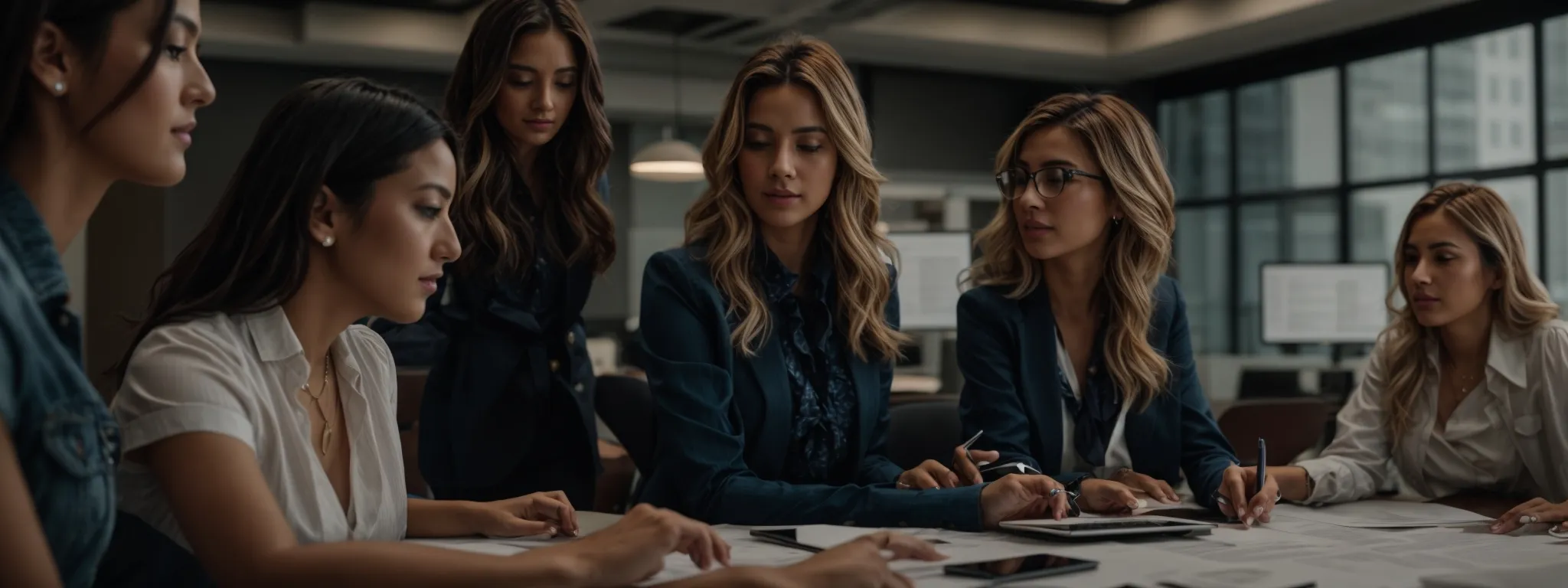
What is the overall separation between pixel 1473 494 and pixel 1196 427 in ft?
1.82

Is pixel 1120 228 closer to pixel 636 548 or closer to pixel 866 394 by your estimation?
pixel 866 394

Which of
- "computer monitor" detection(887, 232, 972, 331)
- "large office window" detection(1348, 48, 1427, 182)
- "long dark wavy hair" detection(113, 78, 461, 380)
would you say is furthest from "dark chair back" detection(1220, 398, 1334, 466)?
"large office window" detection(1348, 48, 1427, 182)

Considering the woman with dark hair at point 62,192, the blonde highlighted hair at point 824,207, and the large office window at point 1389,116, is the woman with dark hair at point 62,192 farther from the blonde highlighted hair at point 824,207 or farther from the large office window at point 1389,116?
the large office window at point 1389,116

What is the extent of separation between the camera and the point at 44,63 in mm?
1203

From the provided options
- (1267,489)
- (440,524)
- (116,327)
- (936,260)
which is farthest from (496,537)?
(936,260)

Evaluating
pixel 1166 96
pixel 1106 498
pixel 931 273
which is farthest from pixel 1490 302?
pixel 1166 96

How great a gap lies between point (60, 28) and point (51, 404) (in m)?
0.36

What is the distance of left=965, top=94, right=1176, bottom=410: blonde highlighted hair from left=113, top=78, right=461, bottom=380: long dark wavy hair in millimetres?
1320

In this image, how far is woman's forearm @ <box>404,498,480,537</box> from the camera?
1751 millimetres

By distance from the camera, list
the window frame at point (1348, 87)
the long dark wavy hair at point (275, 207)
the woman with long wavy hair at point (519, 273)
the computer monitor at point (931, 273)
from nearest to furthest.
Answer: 1. the long dark wavy hair at point (275, 207)
2. the woman with long wavy hair at point (519, 273)
3. the computer monitor at point (931, 273)
4. the window frame at point (1348, 87)

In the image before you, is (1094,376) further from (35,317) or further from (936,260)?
(936,260)

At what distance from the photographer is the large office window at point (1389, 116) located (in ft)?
30.1

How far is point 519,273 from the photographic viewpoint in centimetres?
249

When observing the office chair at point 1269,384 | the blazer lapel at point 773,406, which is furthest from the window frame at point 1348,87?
the blazer lapel at point 773,406
